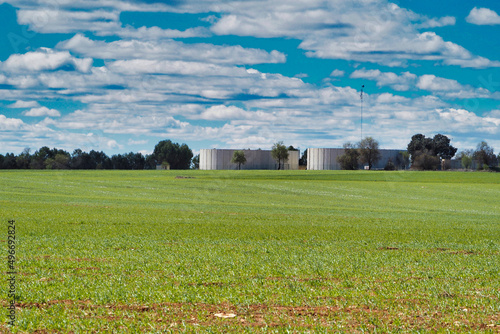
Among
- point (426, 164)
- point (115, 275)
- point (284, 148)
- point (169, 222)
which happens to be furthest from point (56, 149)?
point (115, 275)

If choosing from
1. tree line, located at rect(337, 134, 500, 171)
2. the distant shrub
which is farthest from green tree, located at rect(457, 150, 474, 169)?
the distant shrub

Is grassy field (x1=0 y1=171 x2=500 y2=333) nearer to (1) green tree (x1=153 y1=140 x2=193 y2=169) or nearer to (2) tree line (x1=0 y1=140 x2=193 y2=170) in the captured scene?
(2) tree line (x1=0 y1=140 x2=193 y2=170)

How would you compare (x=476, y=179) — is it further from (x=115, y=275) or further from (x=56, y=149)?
(x=56, y=149)

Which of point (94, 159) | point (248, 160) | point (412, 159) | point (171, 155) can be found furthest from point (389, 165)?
point (94, 159)

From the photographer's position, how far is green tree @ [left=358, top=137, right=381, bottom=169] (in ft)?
543

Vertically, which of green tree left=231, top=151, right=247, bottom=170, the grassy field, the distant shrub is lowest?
the grassy field

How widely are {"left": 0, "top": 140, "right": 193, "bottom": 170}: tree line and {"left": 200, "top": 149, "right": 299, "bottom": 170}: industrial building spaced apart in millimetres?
14423

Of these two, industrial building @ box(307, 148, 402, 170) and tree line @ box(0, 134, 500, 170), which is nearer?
tree line @ box(0, 134, 500, 170)

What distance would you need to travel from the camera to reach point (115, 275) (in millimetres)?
10805

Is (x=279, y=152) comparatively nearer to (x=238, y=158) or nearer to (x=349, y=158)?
(x=238, y=158)

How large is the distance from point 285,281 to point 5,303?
16.3 ft

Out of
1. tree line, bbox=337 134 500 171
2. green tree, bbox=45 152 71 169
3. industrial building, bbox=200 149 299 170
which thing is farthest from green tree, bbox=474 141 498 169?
green tree, bbox=45 152 71 169

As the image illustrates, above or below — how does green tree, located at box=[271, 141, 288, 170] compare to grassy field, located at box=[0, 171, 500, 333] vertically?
above

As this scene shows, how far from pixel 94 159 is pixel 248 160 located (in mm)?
50908
